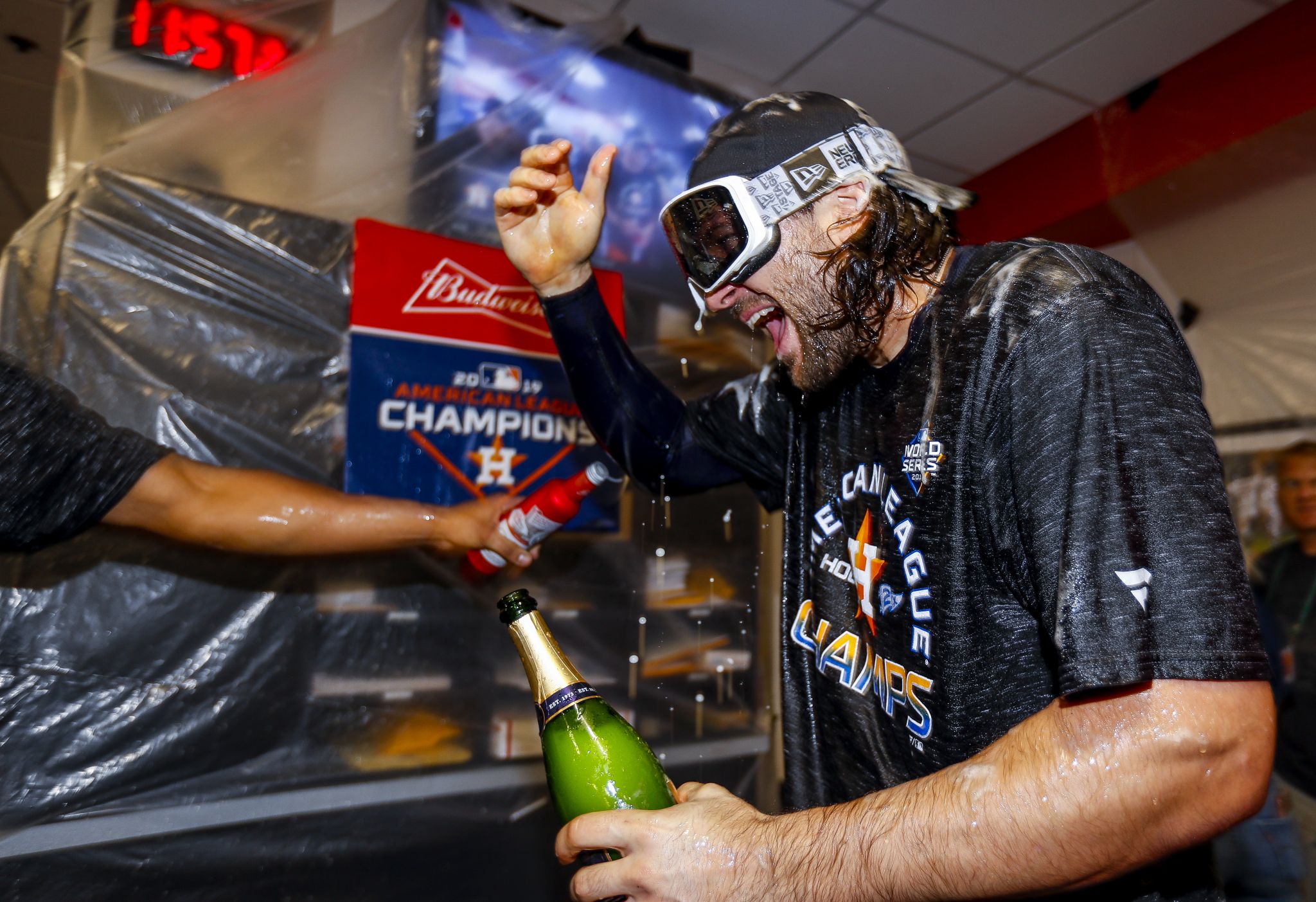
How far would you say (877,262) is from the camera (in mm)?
975

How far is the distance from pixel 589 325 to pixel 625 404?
15 centimetres

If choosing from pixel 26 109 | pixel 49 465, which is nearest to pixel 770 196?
pixel 49 465

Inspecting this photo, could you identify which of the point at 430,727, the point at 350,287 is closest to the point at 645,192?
the point at 350,287

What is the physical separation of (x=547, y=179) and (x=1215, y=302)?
9.55 ft

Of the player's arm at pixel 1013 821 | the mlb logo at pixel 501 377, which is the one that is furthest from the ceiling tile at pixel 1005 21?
the player's arm at pixel 1013 821

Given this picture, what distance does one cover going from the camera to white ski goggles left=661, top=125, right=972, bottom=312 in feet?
3.28

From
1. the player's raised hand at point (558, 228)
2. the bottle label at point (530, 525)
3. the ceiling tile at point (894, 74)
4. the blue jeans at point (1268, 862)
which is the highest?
the ceiling tile at point (894, 74)

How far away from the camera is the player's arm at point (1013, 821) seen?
1.93 feet

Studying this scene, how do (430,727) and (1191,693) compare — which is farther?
(430,727)

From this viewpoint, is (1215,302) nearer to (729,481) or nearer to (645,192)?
(645,192)

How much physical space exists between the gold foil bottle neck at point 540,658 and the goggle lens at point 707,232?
507 millimetres

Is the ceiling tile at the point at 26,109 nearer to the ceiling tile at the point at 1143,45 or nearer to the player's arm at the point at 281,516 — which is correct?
the player's arm at the point at 281,516

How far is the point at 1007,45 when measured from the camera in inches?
105

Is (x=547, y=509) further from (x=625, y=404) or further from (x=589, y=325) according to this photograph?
(x=589, y=325)
